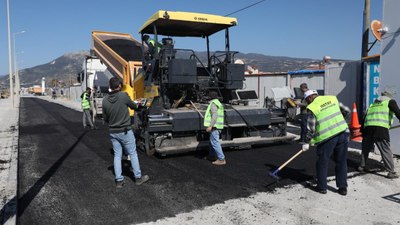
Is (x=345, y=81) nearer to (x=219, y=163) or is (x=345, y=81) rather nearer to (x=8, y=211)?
(x=219, y=163)

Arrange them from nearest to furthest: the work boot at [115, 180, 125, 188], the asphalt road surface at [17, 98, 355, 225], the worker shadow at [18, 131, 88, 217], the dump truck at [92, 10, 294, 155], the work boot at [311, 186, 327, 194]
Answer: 1. the asphalt road surface at [17, 98, 355, 225]
2. the worker shadow at [18, 131, 88, 217]
3. the work boot at [311, 186, 327, 194]
4. the work boot at [115, 180, 125, 188]
5. the dump truck at [92, 10, 294, 155]

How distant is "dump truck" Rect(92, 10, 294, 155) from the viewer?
24.8 feet

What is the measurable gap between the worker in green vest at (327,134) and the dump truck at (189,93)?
Result: 264 cm

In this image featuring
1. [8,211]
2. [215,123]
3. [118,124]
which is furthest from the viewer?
[215,123]

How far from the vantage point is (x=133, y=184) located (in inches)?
232

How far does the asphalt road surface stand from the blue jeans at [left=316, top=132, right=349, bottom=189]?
2.15 ft

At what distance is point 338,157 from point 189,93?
3854mm

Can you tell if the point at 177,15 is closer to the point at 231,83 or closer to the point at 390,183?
the point at 231,83

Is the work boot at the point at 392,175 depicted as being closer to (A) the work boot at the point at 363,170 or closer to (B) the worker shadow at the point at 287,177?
(A) the work boot at the point at 363,170

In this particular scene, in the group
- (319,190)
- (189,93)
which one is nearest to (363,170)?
(319,190)

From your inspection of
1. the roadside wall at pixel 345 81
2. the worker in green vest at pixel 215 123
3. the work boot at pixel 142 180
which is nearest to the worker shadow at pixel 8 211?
the work boot at pixel 142 180

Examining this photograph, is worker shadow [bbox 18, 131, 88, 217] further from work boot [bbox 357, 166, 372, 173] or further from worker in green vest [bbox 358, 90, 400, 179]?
worker in green vest [bbox 358, 90, 400, 179]

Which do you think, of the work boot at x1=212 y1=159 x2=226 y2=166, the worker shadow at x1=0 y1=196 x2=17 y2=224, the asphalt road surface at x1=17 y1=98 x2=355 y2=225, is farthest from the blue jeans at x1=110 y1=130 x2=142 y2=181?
the work boot at x1=212 y1=159 x2=226 y2=166

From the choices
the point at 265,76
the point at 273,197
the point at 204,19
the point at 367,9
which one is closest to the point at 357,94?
the point at 367,9
